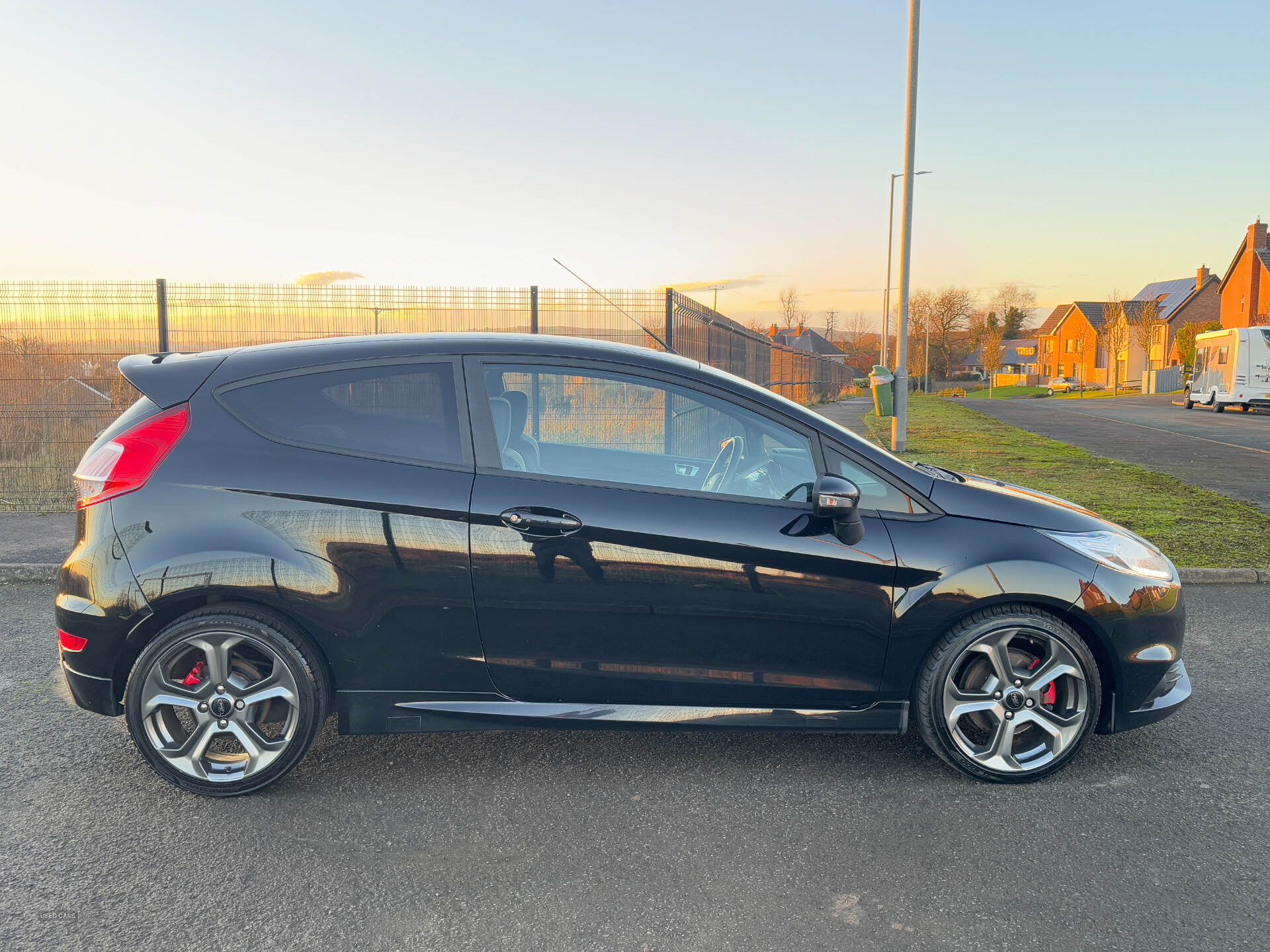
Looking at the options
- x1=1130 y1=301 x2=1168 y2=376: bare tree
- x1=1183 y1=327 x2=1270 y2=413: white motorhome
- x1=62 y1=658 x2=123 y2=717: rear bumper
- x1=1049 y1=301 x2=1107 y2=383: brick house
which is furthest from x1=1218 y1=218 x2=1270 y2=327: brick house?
x1=62 y1=658 x2=123 y2=717: rear bumper

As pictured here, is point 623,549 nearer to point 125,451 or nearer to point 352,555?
point 352,555

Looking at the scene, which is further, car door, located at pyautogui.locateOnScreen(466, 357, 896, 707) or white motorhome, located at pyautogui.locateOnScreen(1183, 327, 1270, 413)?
white motorhome, located at pyautogui.locateOnScreen(1183, 327, 1270, 413)

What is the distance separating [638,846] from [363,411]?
5.77 ft

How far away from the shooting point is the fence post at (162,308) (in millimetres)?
9570

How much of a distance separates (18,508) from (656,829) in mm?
8855

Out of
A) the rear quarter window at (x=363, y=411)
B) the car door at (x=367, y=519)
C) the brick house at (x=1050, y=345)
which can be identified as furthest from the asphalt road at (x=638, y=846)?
the brick house at (x=1050, y=345)

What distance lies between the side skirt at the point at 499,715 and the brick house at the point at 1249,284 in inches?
2467

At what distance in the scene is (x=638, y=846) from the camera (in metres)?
3.06

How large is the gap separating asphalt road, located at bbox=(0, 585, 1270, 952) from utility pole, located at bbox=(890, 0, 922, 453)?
12.6 meters

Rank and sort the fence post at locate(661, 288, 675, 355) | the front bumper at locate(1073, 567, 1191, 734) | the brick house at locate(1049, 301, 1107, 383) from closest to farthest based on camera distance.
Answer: the front bumper at locate(1073, 567, 1191, 734) → the fence post at locate(661, 288, 675, 355) → the brick house at locate(1049, 301, 1107, 383)

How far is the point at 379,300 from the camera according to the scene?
30.7ft

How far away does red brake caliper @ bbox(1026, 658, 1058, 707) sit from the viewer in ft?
11.6

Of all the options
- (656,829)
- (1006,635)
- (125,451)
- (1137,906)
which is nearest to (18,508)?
(125,451)

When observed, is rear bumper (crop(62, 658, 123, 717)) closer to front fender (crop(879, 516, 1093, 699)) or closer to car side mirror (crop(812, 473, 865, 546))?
car side mirror (crop(812, 473, 865, 546))
